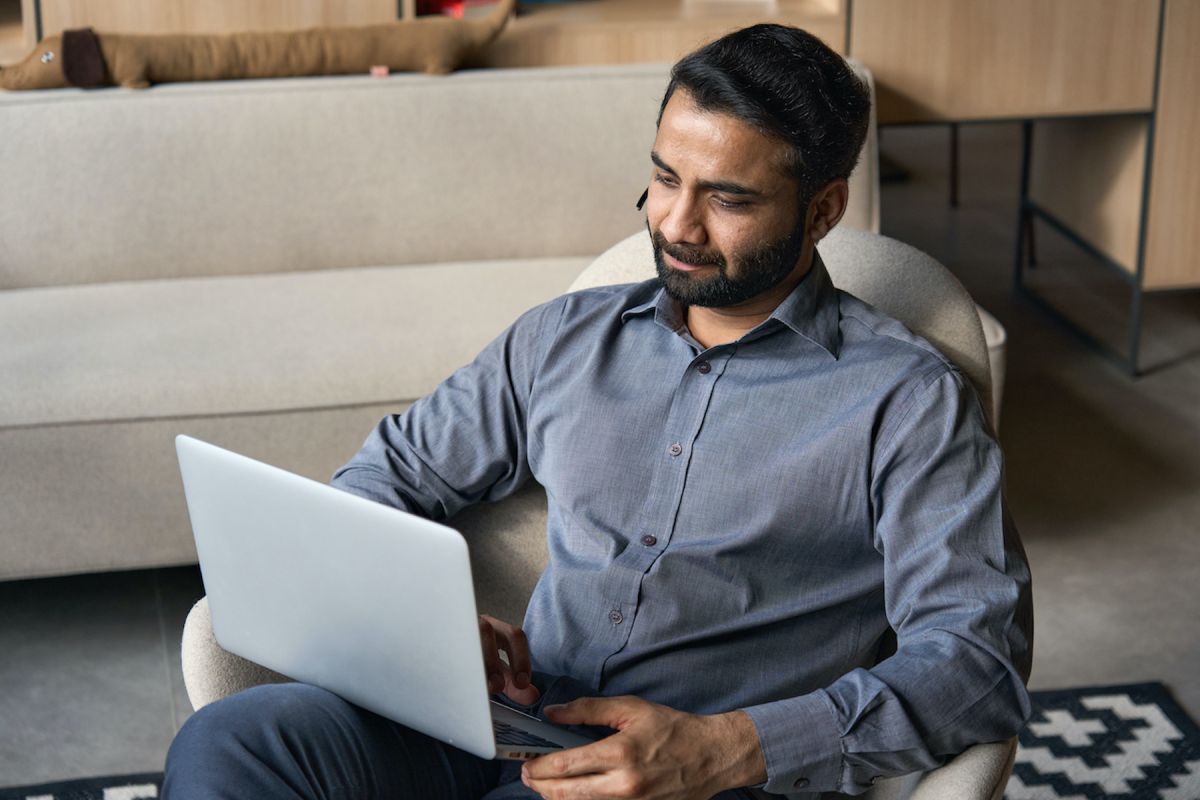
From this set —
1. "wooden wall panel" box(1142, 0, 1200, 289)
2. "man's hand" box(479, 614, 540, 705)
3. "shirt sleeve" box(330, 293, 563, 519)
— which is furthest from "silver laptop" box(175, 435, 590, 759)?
"wooden wall panel" box(1142, 0, 1200, 289)

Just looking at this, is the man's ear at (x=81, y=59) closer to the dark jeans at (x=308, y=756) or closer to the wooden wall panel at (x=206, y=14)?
the wooden wall panel at (x=206, y=14)


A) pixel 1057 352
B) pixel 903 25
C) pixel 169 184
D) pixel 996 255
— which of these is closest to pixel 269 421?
pixel 169 184

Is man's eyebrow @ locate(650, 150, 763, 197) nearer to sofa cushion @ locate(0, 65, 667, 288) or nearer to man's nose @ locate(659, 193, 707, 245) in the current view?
man's nose @ locate(659, 193, 707, 245)

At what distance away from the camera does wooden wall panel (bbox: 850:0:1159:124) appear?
9.67ft

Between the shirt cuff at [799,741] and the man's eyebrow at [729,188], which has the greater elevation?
the man's eyebrow at [729,188]

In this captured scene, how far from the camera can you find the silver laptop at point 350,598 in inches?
41.8

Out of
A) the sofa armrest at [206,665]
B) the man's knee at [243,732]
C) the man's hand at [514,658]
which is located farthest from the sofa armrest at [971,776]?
the sofa armrest at [206,665]

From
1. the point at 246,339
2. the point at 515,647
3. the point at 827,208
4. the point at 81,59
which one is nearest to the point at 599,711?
the point at 515,647

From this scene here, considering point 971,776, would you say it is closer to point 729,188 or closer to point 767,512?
point 767,512

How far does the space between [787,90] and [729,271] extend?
7.0 inches

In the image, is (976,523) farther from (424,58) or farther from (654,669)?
(424,58)

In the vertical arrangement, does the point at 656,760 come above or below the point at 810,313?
below

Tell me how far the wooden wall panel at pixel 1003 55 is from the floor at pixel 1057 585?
672 mm

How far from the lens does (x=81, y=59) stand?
8.68 ft
